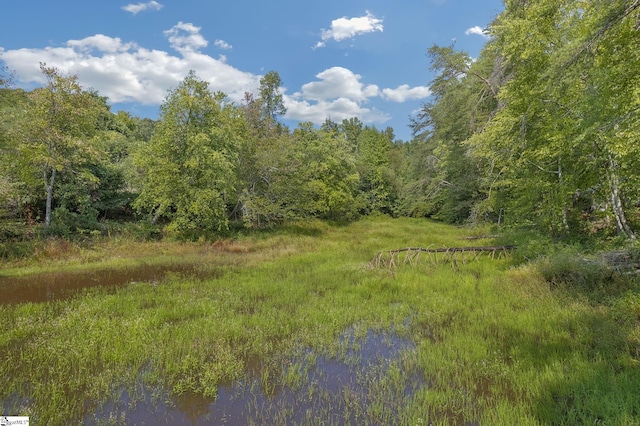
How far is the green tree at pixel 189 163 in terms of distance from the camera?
21828 mm

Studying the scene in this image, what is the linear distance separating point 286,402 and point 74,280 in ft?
41.1

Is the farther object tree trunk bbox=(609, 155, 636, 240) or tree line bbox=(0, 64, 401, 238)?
tree line bbox=(0, 64, 401, 238)

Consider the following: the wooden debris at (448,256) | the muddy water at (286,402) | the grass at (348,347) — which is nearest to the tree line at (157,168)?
the grass at (348,347)

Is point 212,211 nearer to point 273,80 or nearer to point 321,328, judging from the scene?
point 321,328

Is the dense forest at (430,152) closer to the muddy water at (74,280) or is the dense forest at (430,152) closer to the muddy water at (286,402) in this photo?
the muddy water at (74,280)

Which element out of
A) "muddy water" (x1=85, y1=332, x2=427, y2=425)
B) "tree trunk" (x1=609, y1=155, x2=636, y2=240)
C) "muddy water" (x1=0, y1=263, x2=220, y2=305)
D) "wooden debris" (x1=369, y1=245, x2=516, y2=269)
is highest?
"tree trunk" (x1=609, y1=155, x2=636, y2=240)

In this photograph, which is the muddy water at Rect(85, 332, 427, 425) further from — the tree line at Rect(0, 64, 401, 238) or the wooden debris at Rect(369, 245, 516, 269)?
the tree line at Rect(0, 64, 401, 238)

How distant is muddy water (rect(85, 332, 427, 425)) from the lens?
189 inches

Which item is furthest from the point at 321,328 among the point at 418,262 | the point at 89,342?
the point at 418,262

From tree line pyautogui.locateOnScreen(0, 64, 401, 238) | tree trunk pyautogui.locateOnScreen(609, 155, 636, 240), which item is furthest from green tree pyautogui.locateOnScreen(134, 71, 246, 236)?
tree trunk pyautogui.locateOnScreen(609, 155, 636, 240)

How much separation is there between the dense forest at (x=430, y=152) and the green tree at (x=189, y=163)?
10cm

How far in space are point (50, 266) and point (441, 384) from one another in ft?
58.7

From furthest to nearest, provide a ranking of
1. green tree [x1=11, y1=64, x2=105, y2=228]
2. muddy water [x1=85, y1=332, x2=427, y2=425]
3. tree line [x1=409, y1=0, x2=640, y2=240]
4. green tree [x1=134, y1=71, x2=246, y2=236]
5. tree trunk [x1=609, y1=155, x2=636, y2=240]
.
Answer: green tree [x1=134, y1=71, x2=246, y2=236] → green tree [x1=11, y1=64, x2=105, y2=228] → tree trunk [x1=609, y1=155, x2=636, y2=240] → tree line [x1=409, y1=0, x2=640, y2=240] → muddy water [x1=85, y1=332, x2=427, y2=425]

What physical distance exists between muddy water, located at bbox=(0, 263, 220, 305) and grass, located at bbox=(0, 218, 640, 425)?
123 cm
